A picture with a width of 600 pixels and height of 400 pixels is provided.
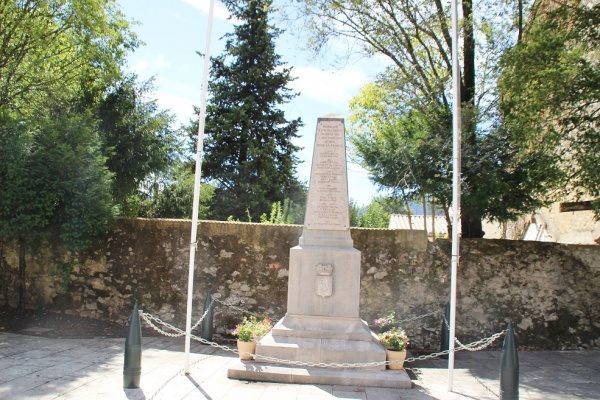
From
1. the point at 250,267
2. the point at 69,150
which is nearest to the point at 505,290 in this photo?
the point at 250,267

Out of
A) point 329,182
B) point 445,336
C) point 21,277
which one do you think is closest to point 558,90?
point 329,182

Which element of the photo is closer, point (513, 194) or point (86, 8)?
point (513, 194)

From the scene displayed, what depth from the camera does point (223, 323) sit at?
29.7ft

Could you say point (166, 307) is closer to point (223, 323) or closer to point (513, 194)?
point (223, 323)

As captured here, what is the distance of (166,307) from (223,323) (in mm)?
1111

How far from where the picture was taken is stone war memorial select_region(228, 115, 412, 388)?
5996 mm

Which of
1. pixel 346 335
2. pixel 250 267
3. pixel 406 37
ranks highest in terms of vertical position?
pixel 406 37

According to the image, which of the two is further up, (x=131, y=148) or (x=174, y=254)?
(x=131, y=148)

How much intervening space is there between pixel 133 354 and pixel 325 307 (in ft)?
8.32

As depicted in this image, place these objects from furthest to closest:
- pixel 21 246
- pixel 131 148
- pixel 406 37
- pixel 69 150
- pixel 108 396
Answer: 1. pixel 131 148
2. pixel 406 37
3. pixel 21 246
4. pixel 69 150
5. pixel 108 396

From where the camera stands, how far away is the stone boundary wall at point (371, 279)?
8.79m

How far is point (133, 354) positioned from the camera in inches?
210

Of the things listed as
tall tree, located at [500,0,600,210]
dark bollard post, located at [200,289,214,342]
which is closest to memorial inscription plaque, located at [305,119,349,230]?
dark bollard post, located at [200,289,214,342]

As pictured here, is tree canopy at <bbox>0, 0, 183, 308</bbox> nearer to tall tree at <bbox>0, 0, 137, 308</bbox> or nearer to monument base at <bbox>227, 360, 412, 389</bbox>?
tall tree at <bbox>0, 0, 137, 308</bbox>
